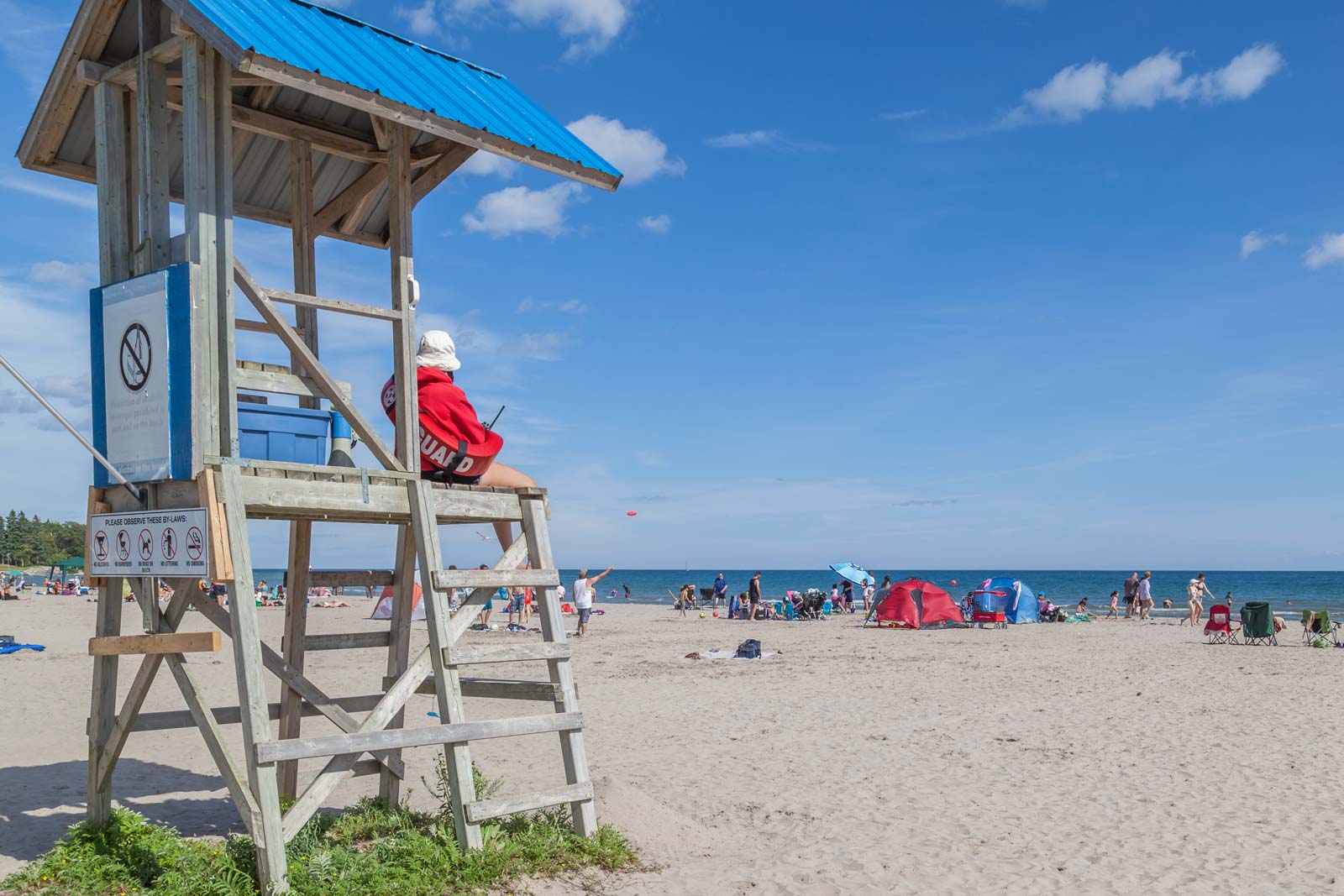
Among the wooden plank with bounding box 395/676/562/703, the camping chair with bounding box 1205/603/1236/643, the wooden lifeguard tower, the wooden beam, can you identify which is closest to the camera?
the wooden lifeguard tower

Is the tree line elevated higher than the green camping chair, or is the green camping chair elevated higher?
the tree line

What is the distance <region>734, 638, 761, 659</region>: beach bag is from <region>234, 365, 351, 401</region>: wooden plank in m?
14.0

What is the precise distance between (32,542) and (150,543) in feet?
377

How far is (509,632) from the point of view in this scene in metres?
23.3

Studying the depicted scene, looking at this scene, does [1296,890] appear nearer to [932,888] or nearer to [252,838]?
[932,888]

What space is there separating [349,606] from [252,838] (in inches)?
1532

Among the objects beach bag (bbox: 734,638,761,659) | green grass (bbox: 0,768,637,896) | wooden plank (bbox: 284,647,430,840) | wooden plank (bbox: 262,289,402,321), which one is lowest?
beach bag (bbox: 734,638,761,659)

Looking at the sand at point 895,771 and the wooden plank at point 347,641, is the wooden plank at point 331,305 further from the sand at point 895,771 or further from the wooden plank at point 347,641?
the sand at point 895,771

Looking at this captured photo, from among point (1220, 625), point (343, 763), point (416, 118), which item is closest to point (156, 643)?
point (343, 763)

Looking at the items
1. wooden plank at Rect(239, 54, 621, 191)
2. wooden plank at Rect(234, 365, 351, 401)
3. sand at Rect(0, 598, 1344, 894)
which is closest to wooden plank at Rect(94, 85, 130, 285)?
wooden plank at Rect(234, 365, 351, 401)

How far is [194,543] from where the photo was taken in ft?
16.8

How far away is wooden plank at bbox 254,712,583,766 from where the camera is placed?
4.92 m

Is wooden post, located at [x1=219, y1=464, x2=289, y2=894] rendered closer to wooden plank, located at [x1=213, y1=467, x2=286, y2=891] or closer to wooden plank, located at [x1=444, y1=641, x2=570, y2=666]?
wooden plank, located at [x1=213, y1=467, x2=286, y2=891]

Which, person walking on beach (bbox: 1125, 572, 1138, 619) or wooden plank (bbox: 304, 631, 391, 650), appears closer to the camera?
wooden plank (bbox: 304, 631, 391, 650)
